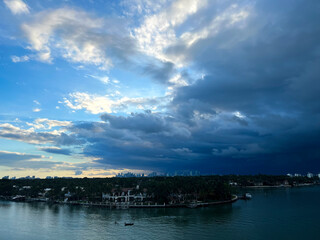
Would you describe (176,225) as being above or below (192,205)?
below

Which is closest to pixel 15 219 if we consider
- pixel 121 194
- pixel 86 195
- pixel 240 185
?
Result: pixel 86 195

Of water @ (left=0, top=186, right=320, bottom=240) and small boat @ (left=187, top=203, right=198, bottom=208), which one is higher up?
small boat @ (left=187, top=203, right=198, bottom=208)

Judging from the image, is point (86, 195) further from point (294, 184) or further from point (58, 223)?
point (294, 184)

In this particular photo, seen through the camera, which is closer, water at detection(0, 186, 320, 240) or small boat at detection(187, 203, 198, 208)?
water at detection(0, 186, 320, 240)

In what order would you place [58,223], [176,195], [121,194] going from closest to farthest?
1. [58,223]
2. [176,195]
3. [121,194]

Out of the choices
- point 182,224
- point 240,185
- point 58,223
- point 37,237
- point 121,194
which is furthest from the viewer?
point 240,185

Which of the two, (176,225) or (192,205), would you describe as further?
(192,205)

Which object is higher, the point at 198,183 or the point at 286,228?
the point at 198,183

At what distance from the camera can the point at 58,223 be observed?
146ft

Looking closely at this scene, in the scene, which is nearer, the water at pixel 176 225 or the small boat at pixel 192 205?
the water at pixel 176 225

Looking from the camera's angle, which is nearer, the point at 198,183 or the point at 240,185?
the point at 198,183

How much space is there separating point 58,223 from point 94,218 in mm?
6482

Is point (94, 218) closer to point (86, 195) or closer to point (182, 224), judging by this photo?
point (182, 224)

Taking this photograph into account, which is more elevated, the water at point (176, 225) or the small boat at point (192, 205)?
the small boat at point (192, 205)
